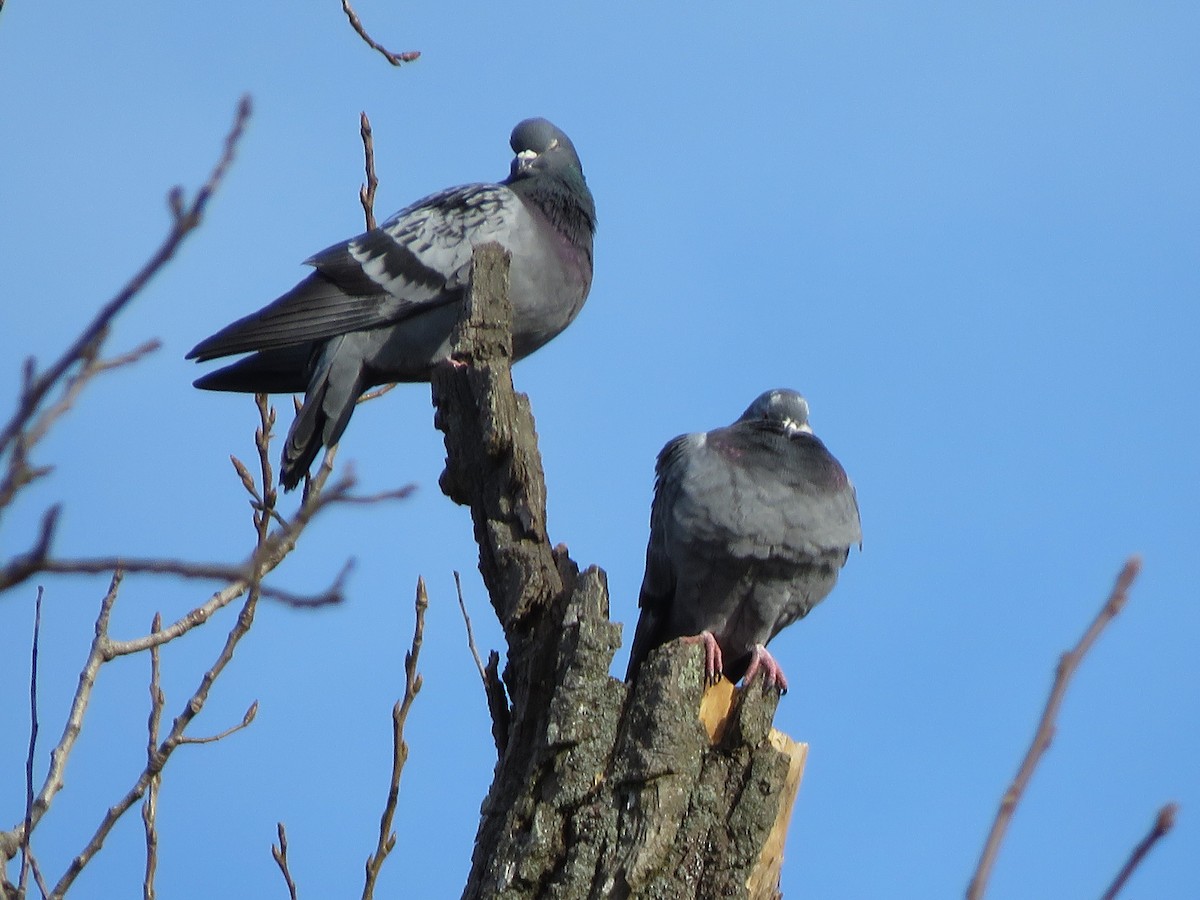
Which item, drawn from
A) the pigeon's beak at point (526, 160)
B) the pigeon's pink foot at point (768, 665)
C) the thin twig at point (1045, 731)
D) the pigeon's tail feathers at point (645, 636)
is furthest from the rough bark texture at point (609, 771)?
the pigeon's beak at point (526, 160)

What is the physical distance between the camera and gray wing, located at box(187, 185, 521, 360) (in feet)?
22.8

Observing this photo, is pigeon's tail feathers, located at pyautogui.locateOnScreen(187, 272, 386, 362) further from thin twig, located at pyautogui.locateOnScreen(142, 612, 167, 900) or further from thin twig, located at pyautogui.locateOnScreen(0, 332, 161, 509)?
thin twig, located at pyautogui.locateOnScreen(0, 332, 161, 509)

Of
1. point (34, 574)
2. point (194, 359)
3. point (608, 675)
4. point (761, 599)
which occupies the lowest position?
point (34, 574)

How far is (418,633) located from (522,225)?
318 centimetres

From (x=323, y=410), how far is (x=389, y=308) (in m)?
0.62

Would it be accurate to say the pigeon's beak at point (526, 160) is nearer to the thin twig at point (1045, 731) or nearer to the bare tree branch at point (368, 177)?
the bare tree branch at point (368, 177)

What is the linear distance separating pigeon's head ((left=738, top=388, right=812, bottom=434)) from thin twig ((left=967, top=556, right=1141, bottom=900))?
4800 mm

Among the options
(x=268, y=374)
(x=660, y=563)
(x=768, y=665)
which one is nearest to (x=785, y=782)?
(x=768, y=665)

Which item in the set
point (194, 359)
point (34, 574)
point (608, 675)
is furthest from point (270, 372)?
point (34, 574)

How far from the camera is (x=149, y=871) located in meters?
4.02

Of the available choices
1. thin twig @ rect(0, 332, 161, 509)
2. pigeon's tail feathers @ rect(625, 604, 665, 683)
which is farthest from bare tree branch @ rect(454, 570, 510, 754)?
thin twig @ rect(0, 332, 161, 509)

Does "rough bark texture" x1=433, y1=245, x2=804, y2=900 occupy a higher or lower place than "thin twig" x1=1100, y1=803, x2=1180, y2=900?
higher

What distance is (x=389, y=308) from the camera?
7008 millimetres

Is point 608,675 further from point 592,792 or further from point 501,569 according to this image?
point 501,569
